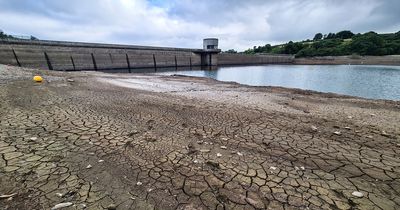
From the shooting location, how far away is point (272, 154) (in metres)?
3.93

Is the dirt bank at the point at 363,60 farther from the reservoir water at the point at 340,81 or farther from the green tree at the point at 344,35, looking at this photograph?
the green tree at the point at 344,35

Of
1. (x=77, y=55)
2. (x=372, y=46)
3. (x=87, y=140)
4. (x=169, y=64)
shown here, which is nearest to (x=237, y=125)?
(x=87, y=140)

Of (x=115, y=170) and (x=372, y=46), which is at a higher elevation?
(x=372, y=46)

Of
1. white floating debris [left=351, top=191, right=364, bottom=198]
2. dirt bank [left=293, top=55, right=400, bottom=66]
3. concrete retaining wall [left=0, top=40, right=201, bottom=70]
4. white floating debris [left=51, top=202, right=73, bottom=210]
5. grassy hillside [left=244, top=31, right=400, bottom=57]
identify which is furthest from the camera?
grassy hillside [left=244, top=31, right=400, bottom=57]

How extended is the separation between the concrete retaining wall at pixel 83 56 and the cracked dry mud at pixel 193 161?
31669 millimetres

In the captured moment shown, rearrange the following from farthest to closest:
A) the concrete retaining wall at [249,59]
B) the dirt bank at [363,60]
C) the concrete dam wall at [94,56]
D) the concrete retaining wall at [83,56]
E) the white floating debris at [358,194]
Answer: the concrete retaining wall at [249,59] → the dirt bank at [363,60] → the concrete dam wall at [94,56] → the concrete retaining wall at [83,56] → the white floating debris at [358,194]

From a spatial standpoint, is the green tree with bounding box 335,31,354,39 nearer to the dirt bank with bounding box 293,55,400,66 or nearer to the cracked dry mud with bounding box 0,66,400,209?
the dirt bank with bounding box 293,55,400,66

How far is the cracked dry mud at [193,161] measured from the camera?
8.62 ft

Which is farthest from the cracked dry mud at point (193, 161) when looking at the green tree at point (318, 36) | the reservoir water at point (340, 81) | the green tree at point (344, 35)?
the green tree at point (318, 36)

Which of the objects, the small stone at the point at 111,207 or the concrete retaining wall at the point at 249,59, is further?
the concrete retaining wall at the point at 249,59

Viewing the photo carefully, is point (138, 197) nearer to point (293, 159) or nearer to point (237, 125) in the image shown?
point (293, 159)

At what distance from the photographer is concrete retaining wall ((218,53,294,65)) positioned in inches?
2613

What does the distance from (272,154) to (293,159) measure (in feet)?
1.28

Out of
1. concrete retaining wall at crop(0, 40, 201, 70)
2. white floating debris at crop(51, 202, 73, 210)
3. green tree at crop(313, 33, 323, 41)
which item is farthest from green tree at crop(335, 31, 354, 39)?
white floating debris at crop(51, 202, 73, 210)
